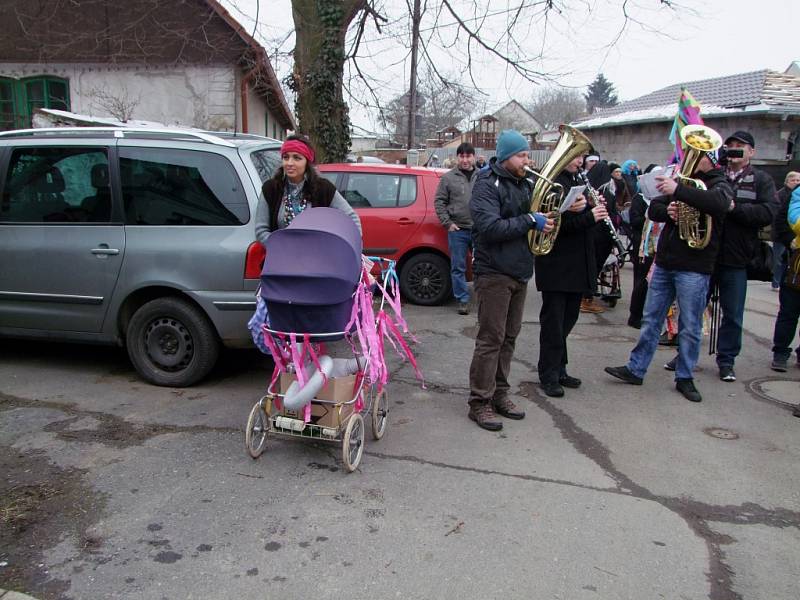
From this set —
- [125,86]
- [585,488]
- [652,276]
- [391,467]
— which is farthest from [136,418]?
[125,86]

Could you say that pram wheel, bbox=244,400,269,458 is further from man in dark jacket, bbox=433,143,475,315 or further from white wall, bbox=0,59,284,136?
white wall, bbox=0,59,284,136

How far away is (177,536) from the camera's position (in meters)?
3.12

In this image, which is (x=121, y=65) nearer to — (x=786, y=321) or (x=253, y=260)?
(x=253, y=260)

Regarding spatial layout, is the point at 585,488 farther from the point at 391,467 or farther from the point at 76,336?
the point at 76,336

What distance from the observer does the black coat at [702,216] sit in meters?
4.86

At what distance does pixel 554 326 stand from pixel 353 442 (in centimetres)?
203

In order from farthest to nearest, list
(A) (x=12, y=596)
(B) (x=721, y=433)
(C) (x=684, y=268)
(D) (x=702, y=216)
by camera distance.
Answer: (C) (x=684, y=268), (D) (x=702, y=216), (B) (x=721, y=433), (A) (x=12, y=596)

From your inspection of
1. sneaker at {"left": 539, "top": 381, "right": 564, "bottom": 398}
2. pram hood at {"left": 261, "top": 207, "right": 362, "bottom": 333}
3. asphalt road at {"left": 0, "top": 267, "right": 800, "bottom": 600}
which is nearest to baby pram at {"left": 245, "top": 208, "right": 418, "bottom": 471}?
pram hood at {"left": 261, "top": 207, "right": 362, "bottom": 333}

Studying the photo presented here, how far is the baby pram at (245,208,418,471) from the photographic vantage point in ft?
11.5

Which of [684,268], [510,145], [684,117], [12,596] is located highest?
[684,117]

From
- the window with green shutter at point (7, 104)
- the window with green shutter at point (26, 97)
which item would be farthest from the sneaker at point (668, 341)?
the window with green shutter at point (7, 104)

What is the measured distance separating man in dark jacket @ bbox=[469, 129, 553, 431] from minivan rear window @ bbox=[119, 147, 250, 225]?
5.88 feet

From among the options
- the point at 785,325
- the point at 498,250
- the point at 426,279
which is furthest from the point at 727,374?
the point at 426,279

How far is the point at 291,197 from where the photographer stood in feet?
14.4
